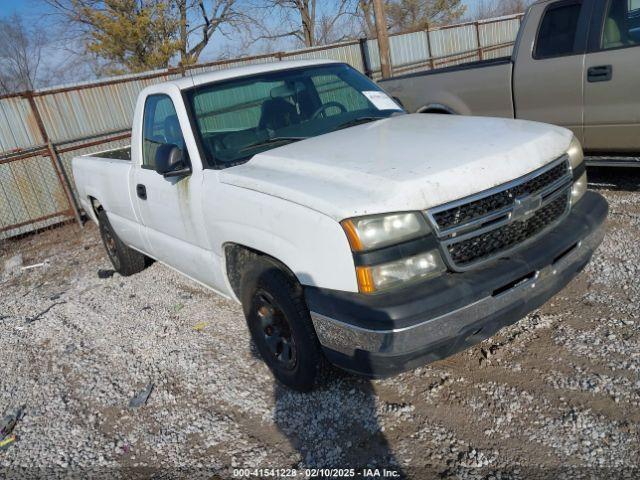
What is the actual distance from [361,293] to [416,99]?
15.0ft

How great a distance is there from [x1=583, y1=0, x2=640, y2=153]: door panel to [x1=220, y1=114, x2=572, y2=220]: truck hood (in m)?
2.22

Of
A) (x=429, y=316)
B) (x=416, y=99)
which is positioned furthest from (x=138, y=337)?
(x=416, y=99)

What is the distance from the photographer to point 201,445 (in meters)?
2.94

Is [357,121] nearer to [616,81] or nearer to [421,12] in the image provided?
[616,81]

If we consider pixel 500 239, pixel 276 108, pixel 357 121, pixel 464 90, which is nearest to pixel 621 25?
pixel 464 90

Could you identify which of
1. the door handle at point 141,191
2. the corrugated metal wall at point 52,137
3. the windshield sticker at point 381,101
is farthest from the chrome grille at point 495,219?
the corrugated metal wall at point 52,137

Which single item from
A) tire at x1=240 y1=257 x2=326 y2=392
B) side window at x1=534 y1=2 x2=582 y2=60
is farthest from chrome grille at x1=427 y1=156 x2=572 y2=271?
side window at x1=534 y1=2 x2=582 y2=60

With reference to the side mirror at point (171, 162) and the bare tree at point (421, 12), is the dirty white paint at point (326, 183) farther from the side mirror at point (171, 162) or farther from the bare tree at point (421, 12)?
the bare tree at point (421, 12)

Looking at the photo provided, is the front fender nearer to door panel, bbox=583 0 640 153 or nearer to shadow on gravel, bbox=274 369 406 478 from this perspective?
shadow on gravel, bbox=274 369 406 478

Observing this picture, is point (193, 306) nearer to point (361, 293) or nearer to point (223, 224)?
point (223, 224)

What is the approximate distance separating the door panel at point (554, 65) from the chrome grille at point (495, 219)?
2873 mm

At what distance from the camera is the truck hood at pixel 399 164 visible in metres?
2.41

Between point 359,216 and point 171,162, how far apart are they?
4.97 feet

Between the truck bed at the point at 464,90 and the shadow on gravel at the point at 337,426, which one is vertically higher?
the truck bed at the point at 464,90
